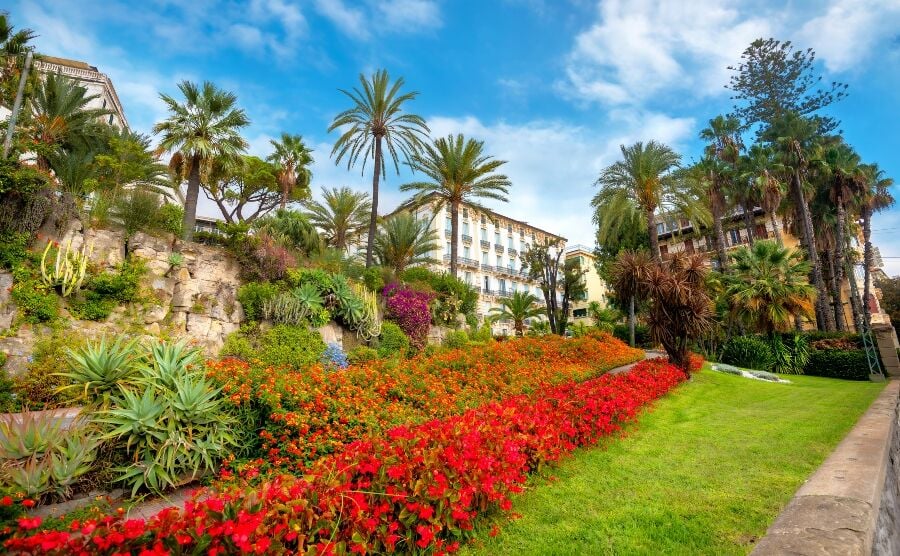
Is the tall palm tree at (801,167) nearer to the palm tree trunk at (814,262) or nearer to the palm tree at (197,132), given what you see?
the palm tree trunk at (814,262)

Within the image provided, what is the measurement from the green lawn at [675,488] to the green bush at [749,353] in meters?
16.2

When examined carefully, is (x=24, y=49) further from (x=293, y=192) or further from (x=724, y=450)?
(x=724, y=450)

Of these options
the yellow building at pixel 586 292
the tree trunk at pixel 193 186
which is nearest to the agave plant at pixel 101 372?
the tree trunk at pixel 193 186

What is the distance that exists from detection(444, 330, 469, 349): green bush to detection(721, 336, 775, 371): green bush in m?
16.3

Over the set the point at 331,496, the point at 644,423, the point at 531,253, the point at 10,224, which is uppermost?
the point at 531,253

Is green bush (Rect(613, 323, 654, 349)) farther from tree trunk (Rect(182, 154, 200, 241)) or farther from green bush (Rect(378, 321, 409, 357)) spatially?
tree trunk (Rect(182, 154, 200, 241))

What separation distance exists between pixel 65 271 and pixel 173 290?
8.81 feet

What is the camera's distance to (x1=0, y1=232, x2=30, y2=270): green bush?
421 inches

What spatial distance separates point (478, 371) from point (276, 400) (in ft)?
19.7

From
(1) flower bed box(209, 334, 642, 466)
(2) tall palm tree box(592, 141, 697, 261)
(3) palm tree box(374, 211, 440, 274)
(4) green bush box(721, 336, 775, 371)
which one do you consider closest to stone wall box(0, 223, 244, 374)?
(1) flower bed box(209, 334, 642, 466)

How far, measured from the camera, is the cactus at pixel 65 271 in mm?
10930

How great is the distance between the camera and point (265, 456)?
6285 millimetres

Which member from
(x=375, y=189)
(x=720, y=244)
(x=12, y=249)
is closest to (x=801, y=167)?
(x=720, y=244)

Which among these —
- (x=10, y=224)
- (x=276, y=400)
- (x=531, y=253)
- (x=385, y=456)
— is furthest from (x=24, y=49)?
(x=531, y=253)
